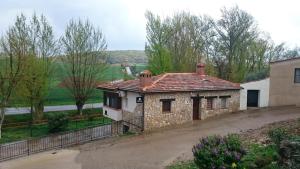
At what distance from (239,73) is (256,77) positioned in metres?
6.34

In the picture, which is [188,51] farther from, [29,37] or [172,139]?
[172,139]

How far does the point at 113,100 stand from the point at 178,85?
5428mm

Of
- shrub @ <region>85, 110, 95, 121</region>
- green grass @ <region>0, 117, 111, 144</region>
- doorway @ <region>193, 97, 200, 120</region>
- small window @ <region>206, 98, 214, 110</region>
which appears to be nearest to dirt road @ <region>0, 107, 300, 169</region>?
doorway @ <region>193, 97, 200, 120</region>

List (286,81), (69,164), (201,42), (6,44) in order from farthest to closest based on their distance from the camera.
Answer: (201,42), (6,44), (286,81), (69,164)

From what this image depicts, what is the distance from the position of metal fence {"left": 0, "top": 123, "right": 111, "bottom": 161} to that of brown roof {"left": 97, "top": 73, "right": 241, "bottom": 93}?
3.50m

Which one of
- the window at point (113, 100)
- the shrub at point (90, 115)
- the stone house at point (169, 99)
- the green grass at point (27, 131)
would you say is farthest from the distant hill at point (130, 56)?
the stone house at point (169, 99)

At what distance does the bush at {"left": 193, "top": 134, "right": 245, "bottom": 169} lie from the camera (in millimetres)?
9523

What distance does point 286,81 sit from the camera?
26.3 metres

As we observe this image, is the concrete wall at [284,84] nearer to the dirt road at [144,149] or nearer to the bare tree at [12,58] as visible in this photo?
the dirt road at [144,149]

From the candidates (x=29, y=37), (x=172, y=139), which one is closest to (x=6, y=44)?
(x=29, y=37)

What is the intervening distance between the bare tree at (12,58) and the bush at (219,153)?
20.9m

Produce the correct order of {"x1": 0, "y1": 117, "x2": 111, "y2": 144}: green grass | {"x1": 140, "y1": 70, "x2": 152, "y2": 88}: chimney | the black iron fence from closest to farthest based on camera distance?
the black iron fence, {"x1": 140, "y1": 70, "x2": 152, "y2": 88}: chimney, {"x1": 0, "y1": 117, "x2": 111, "y2": 144}: green grass

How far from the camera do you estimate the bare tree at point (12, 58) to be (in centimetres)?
2659

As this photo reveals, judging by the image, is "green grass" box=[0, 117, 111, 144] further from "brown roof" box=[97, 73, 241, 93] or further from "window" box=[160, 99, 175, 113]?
"window" box=[160, 99, 175, 113]
